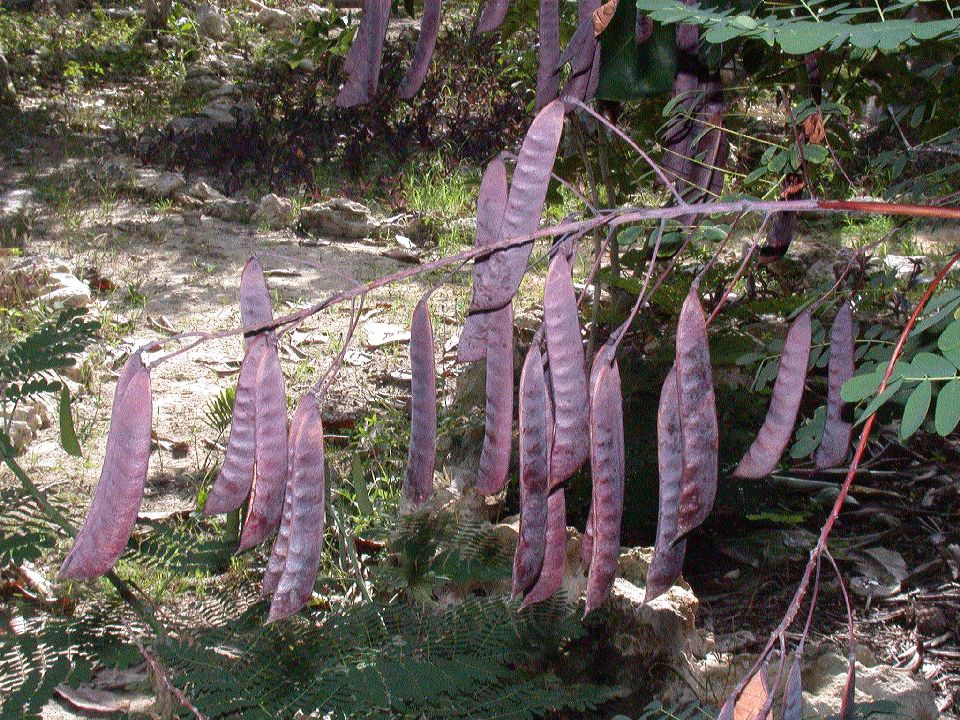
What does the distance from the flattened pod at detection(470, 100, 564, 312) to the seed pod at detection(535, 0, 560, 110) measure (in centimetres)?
40

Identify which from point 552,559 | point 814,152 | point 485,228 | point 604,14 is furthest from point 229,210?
point 552,559

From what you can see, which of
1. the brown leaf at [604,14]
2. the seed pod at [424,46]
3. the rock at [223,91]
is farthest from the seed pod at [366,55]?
the rock at [223,91]

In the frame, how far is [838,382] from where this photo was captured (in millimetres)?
1367

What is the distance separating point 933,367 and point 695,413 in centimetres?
32

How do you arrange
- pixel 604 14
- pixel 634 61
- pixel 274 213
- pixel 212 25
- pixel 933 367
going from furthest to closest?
1. pixel 212 25
2. pixel 274 213
3. pixel 634 61
4. pixel 604 14
5. pixel 933 367

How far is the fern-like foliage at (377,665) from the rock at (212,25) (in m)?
9.05

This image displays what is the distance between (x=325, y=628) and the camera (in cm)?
194

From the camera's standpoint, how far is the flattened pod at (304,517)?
0.98 meters

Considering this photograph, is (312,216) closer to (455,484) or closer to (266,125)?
(266,125)

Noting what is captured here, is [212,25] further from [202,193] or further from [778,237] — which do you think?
A: [778,237]

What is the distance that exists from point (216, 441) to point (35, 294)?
5.07 feet

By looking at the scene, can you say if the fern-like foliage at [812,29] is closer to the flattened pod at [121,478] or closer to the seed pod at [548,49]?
the seed pod at [548,49]

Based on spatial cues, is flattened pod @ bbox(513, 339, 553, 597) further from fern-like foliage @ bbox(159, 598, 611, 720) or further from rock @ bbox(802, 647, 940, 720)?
rock @ bbox(802, 647, 940, 720)

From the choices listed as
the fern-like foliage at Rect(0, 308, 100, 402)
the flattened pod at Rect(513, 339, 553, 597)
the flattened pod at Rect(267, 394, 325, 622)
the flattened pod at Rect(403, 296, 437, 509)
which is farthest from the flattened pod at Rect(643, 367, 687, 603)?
the fern-like foliage at Rect(0, 308, 100, 402)
